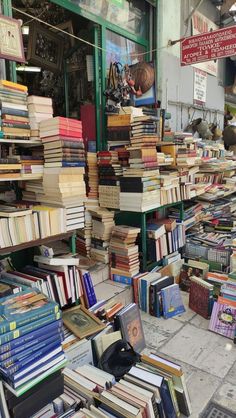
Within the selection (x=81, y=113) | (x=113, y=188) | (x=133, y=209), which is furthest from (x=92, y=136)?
(x=133, y=209)

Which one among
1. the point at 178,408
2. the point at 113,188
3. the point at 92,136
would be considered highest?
the point at 92,136

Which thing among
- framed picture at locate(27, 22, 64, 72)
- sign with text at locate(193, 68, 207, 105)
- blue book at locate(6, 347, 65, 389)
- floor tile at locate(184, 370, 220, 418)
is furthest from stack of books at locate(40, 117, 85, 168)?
sign with text at locate(193, 68, 207, 105)

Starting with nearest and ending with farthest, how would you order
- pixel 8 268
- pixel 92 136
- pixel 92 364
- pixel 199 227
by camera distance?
1. pixel 92 364
2. pixel 8 268
3. pixel 92 136
4. pixel 199 227

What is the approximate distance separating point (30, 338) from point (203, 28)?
20.5 ft

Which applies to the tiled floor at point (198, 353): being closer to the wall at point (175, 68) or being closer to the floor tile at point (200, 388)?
the floor tile at point (200, 388)

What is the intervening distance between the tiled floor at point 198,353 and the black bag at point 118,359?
489 millimetres

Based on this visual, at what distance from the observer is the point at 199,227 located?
5125mm

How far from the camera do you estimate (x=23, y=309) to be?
1836 millimetres

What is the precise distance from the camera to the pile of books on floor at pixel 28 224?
2285 millimetres

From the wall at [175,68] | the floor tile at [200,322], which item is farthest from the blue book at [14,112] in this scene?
the wall at [175,68]

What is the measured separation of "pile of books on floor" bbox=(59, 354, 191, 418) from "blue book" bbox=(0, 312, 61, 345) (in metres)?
0.51

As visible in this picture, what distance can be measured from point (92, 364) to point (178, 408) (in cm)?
69

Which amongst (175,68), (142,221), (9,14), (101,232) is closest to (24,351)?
(101,232)

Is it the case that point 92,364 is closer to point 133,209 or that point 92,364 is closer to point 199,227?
point 133,209
